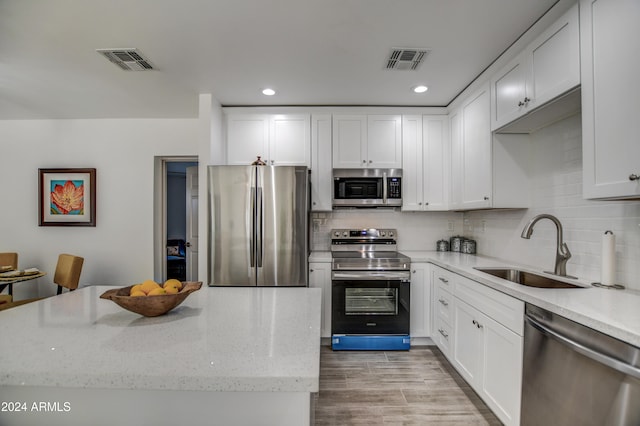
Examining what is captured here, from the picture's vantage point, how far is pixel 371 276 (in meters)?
2.77

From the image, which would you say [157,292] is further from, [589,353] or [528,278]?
[528,278]

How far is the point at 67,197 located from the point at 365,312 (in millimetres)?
4058

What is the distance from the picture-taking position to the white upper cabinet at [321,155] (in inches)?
125

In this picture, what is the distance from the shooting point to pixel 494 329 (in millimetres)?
1755


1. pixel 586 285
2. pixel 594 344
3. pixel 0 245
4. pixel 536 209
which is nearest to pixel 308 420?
pixel 594 344

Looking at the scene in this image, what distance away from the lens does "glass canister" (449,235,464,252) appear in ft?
10.7

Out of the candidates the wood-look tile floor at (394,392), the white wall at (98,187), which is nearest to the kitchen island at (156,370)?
the wood-look tile floor at (394,392)

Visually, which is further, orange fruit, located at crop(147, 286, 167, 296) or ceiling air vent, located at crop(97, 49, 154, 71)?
ceiling air vent, located at crop(97, 49, 154, 71)

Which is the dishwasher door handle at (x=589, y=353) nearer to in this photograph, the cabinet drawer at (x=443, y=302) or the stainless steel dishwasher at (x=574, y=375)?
the stainless steel dishwasher at (x=574, y=375)

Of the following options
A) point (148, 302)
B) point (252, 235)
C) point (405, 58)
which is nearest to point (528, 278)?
point (405, 58)

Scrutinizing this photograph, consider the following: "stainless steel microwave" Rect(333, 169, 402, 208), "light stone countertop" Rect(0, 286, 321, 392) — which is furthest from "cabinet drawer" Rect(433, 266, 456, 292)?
"light stone countertop" Rect(0, 286, 321, 392)

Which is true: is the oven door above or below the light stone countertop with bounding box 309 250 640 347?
below

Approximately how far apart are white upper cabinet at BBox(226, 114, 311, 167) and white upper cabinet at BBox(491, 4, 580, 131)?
5.91ft

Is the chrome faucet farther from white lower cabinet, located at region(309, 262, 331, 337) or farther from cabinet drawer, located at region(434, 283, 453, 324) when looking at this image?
white lower cabinet, located at region(309, 262, 331, 337)
